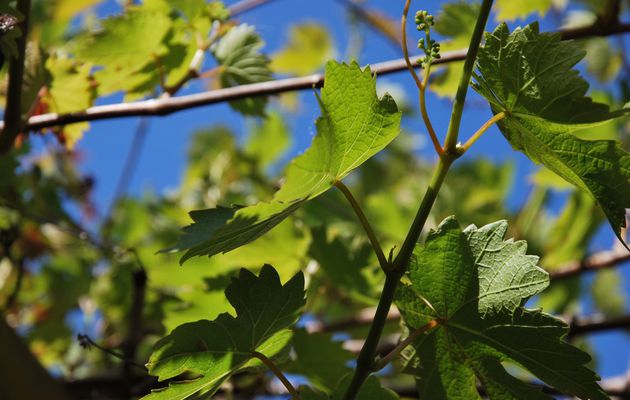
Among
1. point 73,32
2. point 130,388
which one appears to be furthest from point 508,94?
point 73,32

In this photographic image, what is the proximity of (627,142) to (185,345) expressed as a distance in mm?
1538

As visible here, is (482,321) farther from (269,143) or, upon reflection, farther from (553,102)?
(269,143)

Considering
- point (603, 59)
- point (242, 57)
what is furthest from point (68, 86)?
point (603, 59)

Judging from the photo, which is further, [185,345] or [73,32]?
[73,32]

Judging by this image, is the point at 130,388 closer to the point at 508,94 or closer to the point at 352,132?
the point at 352,132

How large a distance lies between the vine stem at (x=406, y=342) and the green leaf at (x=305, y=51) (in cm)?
142

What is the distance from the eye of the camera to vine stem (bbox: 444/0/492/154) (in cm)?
72

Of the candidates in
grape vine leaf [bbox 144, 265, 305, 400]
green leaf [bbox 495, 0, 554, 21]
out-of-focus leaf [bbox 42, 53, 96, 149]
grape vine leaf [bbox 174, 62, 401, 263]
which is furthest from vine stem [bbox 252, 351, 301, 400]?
green leaf [bbox 495, 0, 554, 21]

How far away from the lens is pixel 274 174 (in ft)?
7.84

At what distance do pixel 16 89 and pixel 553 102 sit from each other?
726 millimetres

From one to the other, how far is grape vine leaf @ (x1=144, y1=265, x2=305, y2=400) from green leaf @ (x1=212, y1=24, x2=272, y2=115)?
0.60m

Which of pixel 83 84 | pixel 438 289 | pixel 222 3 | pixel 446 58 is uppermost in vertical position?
pixel 446 58

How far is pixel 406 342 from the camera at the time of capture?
2.63ft

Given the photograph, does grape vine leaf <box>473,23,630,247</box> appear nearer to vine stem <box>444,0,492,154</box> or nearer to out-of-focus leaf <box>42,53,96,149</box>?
vine stem <box>444,0,492,154</box>
